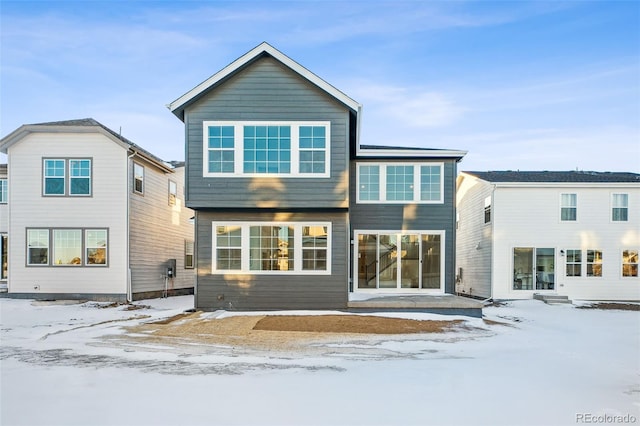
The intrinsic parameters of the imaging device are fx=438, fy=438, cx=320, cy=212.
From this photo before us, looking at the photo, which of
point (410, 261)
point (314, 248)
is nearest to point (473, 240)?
point (410, 261)

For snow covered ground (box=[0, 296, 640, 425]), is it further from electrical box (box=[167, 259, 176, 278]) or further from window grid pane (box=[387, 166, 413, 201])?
electrical box (box=[167, 259, 176, 278])

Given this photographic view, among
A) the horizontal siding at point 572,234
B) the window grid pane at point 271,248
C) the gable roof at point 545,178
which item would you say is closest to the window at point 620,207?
the horizontal siding at point 572,234

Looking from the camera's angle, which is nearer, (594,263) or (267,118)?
(267,118)

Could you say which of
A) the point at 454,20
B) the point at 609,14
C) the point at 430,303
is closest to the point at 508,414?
the point at 430,303

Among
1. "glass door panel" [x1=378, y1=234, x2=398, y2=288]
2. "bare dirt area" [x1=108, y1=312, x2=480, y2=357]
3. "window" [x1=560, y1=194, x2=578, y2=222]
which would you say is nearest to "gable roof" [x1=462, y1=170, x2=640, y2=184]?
"window" [x1=560, y1=194, x2=578, y2=222]

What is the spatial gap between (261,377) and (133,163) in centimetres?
1413

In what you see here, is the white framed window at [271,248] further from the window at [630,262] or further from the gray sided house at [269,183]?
the window at [630,262]

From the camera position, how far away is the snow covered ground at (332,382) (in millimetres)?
4762

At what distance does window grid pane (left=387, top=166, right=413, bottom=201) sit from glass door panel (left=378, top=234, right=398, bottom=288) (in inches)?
60.6

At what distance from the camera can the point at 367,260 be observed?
1622cm

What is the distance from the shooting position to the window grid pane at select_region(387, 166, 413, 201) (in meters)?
16.3

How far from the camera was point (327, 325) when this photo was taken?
11.0m

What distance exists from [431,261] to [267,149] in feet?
24.2

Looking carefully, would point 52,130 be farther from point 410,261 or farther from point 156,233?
point 410,261
